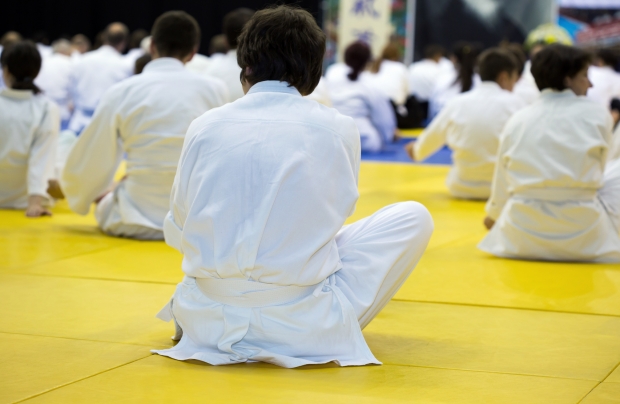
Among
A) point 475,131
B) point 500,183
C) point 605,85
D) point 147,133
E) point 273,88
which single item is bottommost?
point 605,85

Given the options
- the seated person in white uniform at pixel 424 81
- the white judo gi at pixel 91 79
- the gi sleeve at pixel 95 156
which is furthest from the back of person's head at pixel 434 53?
the gi sleeve at pixel 95 156

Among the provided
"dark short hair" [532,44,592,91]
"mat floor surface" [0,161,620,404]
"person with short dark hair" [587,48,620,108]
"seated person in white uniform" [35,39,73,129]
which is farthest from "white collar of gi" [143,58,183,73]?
"seated person in white uniform" [35,39,73,129]

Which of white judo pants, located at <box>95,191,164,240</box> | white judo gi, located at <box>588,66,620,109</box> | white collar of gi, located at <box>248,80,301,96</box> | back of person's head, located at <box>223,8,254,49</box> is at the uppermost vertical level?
white collar of gi, located at <box>248,80,301,96</box>

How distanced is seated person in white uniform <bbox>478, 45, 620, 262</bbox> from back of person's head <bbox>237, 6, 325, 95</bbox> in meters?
1.80

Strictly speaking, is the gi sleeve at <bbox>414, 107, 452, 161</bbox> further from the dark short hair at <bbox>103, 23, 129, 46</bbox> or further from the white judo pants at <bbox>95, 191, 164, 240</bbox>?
the dark short hair at <bbox>103, 23, 129, 46</bbox>

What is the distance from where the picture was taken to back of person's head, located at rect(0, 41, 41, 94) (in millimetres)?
4465

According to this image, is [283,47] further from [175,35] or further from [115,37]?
[115,37]

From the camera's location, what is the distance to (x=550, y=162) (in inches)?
141

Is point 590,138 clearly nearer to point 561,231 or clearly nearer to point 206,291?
point 561,231

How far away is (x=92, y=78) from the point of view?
961cm

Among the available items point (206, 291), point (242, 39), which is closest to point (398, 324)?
point (206, 291)

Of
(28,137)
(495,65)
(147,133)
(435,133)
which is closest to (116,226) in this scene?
(147,133)

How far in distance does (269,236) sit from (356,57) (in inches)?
269

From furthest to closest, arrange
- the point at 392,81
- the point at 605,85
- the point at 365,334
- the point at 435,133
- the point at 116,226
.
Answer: the point at 392,81, the point at 605,85, the point at 435,133, the point at 116,226, the point at 365,334
